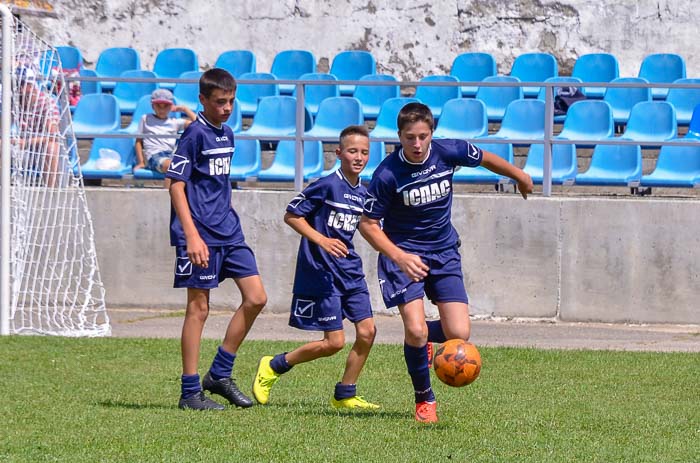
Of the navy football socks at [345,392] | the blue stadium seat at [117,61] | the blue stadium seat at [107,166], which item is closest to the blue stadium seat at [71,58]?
the blue stadium seat at [117,61]

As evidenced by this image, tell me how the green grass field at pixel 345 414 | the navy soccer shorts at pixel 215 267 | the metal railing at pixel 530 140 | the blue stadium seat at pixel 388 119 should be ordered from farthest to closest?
1. the blue stadium seat at pixel 388 119
2. the metal railing at pixel 530 140
3. the navy soccer shorts at pixel 215 267
4. the green grass field at pixel 345 414

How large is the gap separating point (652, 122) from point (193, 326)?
7.15 metres

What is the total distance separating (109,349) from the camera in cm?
938

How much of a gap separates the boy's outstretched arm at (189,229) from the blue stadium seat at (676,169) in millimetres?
6408

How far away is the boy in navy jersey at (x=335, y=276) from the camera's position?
709 cm

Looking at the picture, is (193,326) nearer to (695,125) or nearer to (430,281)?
(430,281)

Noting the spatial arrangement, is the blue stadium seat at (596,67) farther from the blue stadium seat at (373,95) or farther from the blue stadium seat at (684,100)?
the blue stadium seat at (373,95)

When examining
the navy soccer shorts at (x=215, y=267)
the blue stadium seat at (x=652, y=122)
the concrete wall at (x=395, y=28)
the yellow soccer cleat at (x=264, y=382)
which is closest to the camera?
the navy soccer shorts at (x=215, y=267)

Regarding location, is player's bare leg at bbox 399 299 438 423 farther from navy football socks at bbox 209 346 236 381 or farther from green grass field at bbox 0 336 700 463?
navy football socks at bbox 209 346 236 381

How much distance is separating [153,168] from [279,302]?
1962mm

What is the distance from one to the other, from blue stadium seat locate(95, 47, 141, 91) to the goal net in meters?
4.75

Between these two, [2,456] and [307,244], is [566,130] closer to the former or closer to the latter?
[307,244]

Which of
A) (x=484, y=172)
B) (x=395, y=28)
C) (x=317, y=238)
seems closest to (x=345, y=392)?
(x=317, y=238)

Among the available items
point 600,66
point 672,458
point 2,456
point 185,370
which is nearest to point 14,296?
point 185,370
